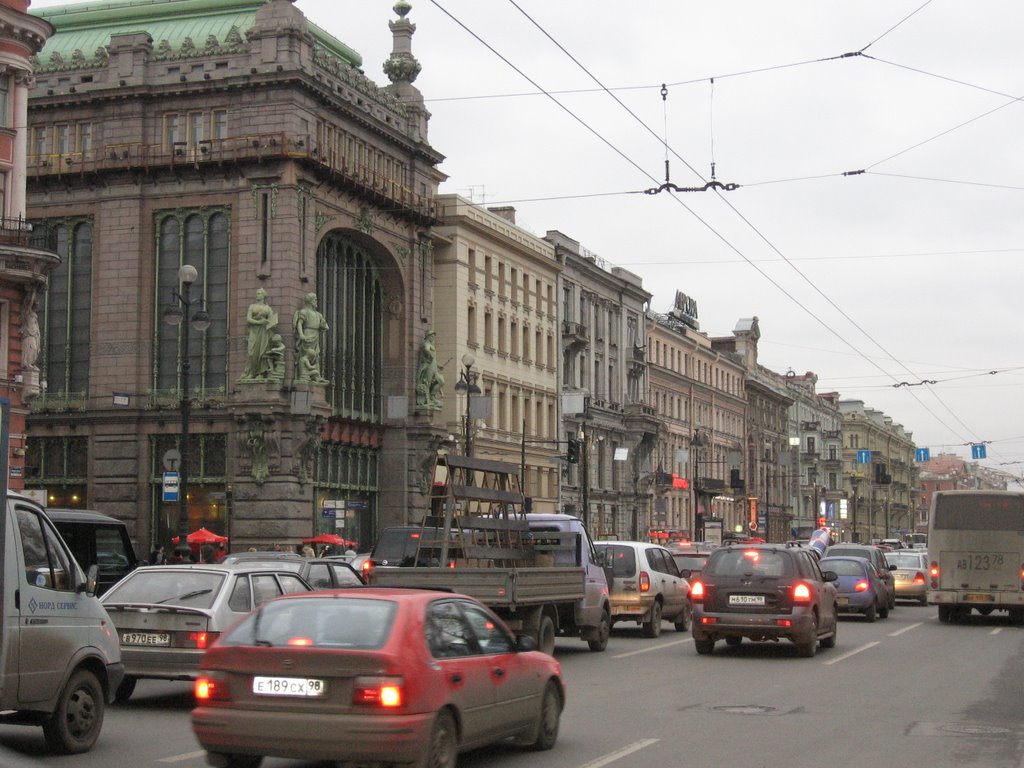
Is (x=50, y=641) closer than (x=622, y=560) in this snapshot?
Yes

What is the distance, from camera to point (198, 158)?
4997 cm

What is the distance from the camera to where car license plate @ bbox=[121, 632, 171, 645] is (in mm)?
15156

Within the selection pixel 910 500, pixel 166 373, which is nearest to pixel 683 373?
pixel 166 373

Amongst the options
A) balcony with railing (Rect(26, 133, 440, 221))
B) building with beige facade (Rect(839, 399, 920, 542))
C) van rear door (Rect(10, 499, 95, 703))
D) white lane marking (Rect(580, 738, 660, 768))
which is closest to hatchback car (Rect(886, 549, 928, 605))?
balcony with railing (Rect(26, 133, 440, 221))

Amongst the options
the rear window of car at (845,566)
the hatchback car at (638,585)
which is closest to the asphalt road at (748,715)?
the hatchback car at (638,585)

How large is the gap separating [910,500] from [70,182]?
484 ft

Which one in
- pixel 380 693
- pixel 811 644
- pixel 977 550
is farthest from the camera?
pixel 977 550

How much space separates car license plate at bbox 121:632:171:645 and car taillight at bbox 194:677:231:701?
5.36 meters

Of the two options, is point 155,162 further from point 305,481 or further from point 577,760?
point 577,760

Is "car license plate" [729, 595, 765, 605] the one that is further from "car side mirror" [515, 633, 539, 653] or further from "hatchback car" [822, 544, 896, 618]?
"hatchback car" [822, 544, 896, 618]

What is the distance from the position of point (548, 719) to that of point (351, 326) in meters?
43.9

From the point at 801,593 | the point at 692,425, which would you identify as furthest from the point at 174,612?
the point at 692,425

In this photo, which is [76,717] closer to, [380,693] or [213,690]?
[213,690]

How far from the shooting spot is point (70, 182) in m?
51.7
